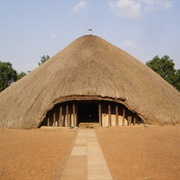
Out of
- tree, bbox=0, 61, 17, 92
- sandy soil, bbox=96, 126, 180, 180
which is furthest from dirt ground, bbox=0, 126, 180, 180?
tree, bbox=0, 61, 17, 92

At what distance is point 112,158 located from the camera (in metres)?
8.55

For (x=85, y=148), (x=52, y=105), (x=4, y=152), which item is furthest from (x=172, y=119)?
(x=4, y=152)

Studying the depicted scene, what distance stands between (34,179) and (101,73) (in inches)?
525

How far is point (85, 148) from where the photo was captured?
10.3 metres

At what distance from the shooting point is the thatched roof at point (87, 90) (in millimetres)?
17359

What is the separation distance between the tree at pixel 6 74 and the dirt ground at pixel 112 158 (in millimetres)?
44416

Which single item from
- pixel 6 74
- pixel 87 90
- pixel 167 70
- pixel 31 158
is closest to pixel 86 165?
pixel 31 158

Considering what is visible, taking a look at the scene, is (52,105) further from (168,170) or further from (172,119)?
(168,170)

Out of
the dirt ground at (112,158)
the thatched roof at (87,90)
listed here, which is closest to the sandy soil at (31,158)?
the dirt ground at (112,158)

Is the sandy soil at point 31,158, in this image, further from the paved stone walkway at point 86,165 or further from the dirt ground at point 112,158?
the paved stone walkway at point 86,165

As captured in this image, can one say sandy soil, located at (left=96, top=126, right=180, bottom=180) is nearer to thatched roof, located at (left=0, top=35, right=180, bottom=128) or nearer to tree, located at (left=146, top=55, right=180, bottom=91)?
thatched roof, located at (left=0, top=35, right=180, bottom=128)

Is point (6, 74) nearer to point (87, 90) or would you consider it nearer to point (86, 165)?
point (87, 90)

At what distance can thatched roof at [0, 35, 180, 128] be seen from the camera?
1736 cm

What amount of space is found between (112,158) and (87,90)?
9.24 metres
